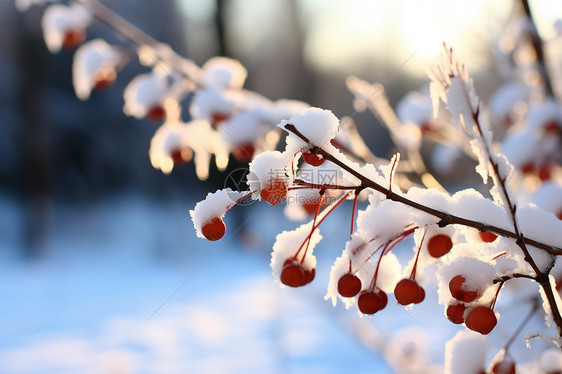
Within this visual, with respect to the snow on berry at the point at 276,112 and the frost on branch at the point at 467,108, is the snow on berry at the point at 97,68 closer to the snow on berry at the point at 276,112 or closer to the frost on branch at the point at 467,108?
the snow on berry at the point at 276,112

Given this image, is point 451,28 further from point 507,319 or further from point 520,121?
point 507,319

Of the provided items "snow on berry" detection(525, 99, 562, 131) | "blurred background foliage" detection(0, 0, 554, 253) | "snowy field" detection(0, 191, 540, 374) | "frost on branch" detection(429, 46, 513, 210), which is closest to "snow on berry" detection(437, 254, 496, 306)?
"frost on branch" detection(429, 46, 513, 210)

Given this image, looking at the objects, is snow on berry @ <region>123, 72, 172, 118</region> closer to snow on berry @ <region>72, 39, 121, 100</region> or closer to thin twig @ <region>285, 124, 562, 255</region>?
snow on berry @ <region>72, 39, 121, 100</region>

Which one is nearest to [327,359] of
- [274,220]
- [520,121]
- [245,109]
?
[520,121]

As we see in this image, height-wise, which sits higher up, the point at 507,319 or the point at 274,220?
the point at 274,220

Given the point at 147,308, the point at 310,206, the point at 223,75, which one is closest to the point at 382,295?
the point at 310,206

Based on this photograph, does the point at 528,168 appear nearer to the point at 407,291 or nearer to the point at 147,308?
the point at 407,291
